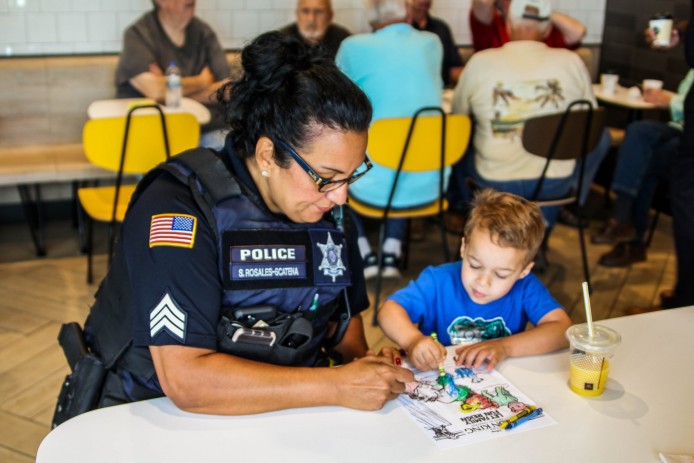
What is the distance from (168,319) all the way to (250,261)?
0.20 meters

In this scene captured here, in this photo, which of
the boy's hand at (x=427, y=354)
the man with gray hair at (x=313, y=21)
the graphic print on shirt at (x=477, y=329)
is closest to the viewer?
the boy's hand at (x=427, y=354)

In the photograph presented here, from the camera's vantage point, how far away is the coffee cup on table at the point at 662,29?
4000mm

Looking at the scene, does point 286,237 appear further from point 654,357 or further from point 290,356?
point 654,357

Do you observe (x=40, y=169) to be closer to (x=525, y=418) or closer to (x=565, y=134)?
(x=565, y=134)

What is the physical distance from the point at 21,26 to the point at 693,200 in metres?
3.43

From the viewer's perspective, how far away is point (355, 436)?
1.47m

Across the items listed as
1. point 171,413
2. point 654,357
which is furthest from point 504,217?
point 171,413

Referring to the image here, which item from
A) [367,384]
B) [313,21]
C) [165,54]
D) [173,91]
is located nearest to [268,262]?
[367,384]

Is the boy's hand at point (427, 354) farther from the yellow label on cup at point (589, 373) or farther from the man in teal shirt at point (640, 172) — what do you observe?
the man in teal shirt at point (640, 172)

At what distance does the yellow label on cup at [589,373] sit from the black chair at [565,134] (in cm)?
215

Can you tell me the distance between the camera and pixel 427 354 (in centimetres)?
175

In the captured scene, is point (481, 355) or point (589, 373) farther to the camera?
point (481, 355)

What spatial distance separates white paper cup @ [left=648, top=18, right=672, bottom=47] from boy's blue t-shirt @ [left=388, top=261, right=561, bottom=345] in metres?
2.42

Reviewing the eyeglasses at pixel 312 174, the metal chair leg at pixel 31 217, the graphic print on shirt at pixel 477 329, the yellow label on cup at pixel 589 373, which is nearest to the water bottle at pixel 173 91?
the metal chair leg at pixel 31 217
